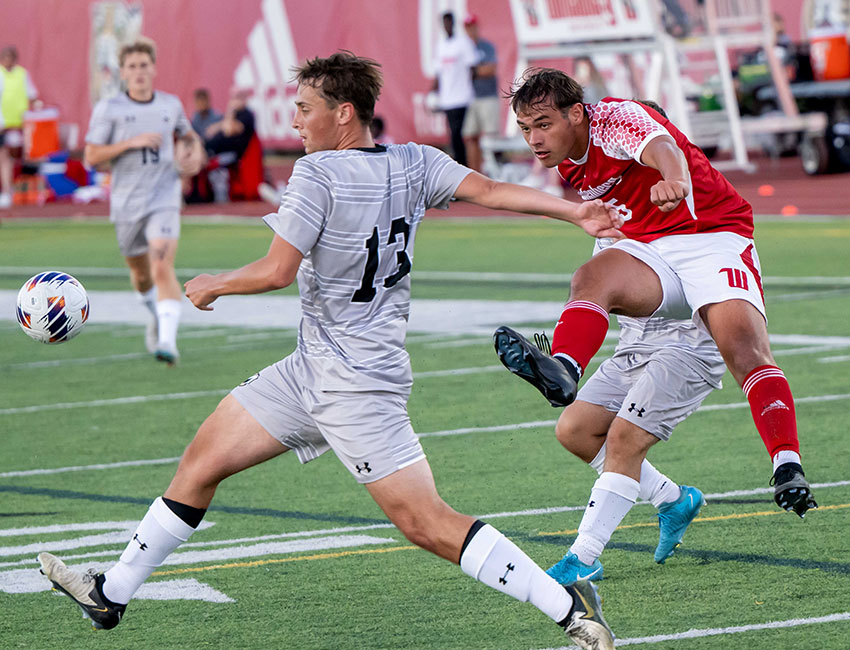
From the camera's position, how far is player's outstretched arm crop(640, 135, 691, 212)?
5871mm

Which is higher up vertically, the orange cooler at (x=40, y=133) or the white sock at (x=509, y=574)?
the white sock at (x=509, y=574)

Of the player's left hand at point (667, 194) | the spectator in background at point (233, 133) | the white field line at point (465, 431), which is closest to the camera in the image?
the player's left hand at point (667, 194)

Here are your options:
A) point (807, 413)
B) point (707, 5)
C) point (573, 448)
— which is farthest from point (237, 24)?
point (573, 448)

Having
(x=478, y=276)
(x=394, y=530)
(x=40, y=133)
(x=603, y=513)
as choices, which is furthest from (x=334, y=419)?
(x=40, y=133)

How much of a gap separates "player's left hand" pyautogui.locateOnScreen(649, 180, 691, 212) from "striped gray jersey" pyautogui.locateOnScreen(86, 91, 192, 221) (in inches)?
298

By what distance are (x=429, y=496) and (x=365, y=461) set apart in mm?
237

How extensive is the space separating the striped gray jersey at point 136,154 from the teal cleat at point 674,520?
23.6 feet

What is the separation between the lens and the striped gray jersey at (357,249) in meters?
5.23

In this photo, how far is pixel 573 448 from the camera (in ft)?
21.7

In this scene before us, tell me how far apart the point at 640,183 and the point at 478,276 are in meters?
11.5

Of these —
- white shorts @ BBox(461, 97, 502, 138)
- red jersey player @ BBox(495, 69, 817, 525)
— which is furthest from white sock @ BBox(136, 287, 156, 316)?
white shorts @ BBox(461, 97, 502, 138)

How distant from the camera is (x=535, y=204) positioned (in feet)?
17.8

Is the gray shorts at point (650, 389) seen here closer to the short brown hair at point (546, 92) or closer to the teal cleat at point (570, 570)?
the teal cleat at point (570, 570)

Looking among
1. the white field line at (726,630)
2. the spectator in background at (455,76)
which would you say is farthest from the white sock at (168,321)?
the spectator in background at (455,76)
